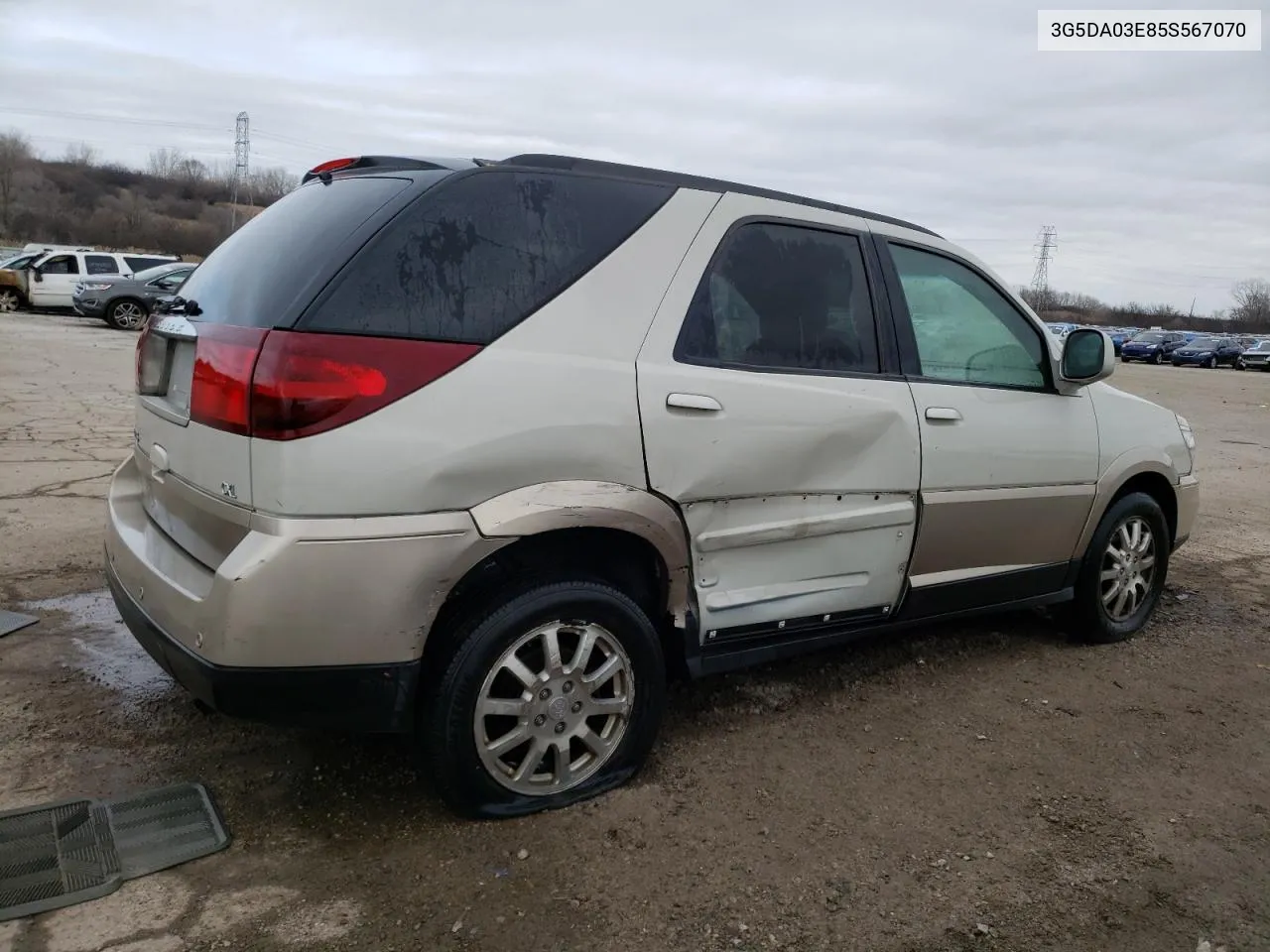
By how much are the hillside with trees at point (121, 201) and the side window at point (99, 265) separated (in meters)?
39.2

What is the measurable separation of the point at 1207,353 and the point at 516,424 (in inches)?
1847

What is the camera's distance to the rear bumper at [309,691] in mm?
2338

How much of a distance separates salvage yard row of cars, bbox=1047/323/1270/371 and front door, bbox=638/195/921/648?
133ft

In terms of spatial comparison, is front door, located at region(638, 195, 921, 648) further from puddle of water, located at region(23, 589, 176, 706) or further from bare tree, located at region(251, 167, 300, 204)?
bare tree, located at region(251, 167, 300, 204)

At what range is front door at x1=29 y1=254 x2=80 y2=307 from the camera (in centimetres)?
2462

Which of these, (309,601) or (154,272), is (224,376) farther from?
(154,272)

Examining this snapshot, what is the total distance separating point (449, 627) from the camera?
256cm

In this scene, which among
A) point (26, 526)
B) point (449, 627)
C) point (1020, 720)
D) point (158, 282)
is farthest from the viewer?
point (158, 282)

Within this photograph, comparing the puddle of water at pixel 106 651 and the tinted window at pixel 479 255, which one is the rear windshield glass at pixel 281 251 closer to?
the tinted window at pixel 479 255

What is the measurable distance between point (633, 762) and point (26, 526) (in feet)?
13.5

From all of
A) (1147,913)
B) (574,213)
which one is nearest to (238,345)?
(574,213)

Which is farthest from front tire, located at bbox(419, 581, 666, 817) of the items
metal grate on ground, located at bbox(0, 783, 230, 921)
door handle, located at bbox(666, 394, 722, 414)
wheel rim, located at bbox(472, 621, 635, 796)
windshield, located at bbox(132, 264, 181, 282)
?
windshield, located at bbox(132, 264, 181, 282)

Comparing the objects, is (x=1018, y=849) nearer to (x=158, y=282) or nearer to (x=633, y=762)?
(x=633, y=762)

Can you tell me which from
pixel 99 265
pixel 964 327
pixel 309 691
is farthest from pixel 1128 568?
pixel 99 265
